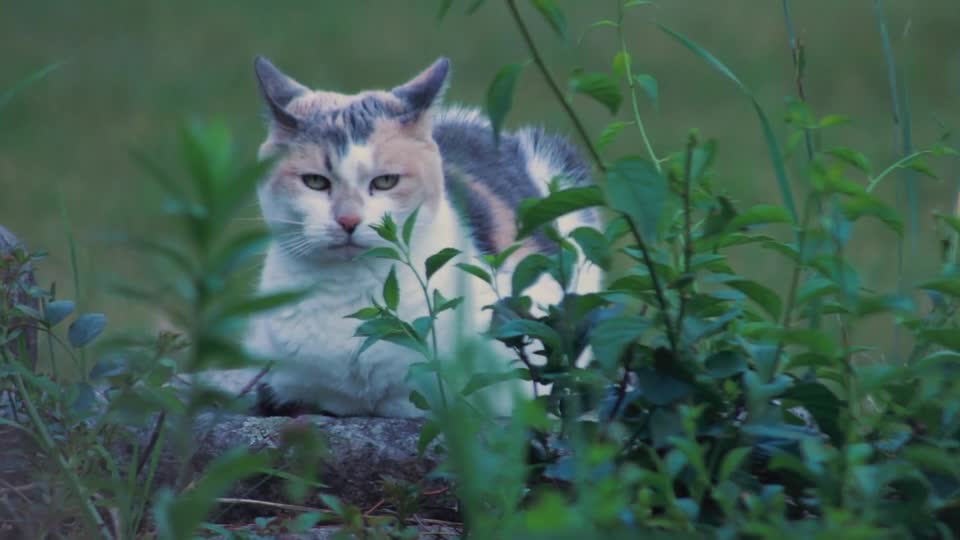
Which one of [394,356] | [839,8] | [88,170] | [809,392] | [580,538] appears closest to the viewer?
[580,538]

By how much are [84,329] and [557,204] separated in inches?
21.9

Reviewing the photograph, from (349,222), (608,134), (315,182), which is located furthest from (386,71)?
(608,134)

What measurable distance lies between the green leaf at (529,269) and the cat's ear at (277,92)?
1006mm

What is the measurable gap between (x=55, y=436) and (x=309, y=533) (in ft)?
0.89

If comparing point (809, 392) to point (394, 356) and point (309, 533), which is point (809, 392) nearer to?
point (309, 533)

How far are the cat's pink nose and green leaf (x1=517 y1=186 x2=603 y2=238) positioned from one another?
102 centimetres

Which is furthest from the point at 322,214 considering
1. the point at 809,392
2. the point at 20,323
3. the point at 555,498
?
the point at 555,498

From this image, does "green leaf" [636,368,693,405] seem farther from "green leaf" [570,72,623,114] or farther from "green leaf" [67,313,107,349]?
"green leaf" [67,313,107,349]

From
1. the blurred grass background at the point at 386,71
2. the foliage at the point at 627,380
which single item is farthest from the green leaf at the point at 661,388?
the blurred grass background at the point at 386,71

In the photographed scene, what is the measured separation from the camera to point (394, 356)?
209cm

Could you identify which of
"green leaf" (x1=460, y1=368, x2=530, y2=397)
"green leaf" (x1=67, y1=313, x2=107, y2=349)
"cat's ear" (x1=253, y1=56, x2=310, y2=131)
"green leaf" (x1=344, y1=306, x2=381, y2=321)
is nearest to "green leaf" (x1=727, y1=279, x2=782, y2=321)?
"green leaf" (x1=460, y1=368, x2=530, y2=397)

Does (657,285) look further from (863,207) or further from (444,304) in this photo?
(444,304)

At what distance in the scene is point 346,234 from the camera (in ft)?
6.92

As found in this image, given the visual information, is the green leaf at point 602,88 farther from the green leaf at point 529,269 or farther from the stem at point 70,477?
the stem at point 70,477
